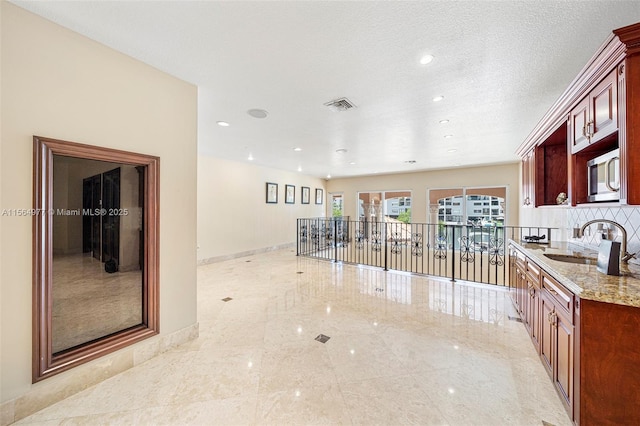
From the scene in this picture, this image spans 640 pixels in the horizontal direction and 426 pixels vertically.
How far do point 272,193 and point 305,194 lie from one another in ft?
5.56

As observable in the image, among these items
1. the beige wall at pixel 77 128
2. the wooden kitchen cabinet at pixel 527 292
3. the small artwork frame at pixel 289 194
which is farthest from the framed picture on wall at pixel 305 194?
the wooden kitchen cabinet at pixel 527 292

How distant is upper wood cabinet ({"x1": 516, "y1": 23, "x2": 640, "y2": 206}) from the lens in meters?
1.51

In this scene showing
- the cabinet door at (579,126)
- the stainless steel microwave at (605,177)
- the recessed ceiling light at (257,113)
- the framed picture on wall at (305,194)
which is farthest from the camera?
the framed picture on wall at (305,194)

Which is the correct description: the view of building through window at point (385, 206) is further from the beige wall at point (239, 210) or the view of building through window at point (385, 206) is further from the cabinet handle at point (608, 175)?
the cabinet handle at point (608, 175)

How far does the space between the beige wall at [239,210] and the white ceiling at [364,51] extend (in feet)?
9.27

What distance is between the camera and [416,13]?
1538 millimetres

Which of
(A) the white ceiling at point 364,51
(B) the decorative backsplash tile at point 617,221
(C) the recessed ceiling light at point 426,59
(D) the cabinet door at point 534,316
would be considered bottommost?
(D) the cabinet door at point 534,316

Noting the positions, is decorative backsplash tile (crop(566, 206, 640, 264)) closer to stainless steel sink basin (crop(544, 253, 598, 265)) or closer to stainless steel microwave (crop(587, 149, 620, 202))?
stainless steel sink basin (crop(544, 253, 598, 265))

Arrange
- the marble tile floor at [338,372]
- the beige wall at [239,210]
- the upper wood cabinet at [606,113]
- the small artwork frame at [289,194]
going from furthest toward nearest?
the small artwork frame at [289,194] → the beige wall at [239,210] → the marble tile floor at [338,372] → the upper wood cabinet at [606,113]

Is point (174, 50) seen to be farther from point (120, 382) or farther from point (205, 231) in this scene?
point (205, 231)

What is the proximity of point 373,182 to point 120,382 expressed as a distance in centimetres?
830

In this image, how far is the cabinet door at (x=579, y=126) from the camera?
2.02 m

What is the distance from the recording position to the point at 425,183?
793 cm

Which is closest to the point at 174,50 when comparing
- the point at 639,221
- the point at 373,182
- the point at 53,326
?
the point at 53,326
